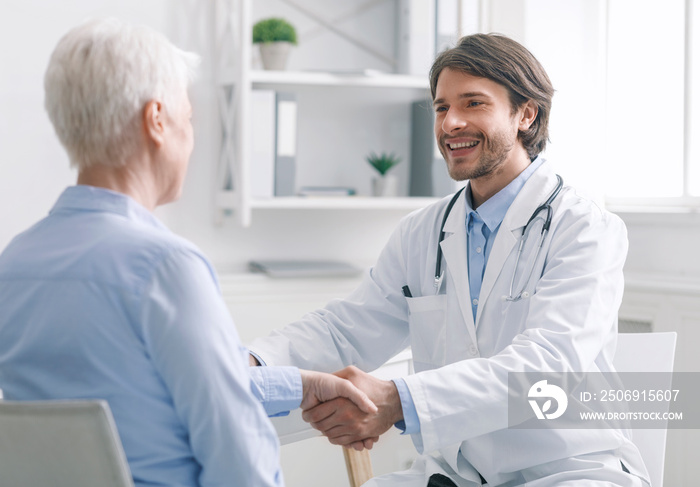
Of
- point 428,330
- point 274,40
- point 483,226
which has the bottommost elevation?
point 428,330

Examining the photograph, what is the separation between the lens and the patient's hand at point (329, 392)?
1.24 meters

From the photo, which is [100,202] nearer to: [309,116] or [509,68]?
[509,68]

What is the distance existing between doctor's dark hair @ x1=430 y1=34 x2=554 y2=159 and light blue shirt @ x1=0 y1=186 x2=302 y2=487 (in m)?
0.93

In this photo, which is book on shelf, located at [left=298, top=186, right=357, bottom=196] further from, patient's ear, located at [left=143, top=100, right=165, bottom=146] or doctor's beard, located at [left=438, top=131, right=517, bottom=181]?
patient's ear, located at [left=143, top=100, right=165, bottom=146]

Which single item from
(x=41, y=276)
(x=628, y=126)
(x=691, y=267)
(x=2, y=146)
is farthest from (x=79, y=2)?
(x=691, y=267)

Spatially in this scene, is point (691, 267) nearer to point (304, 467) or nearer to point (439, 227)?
point (439, 227)

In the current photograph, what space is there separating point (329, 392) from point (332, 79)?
4.40 ft

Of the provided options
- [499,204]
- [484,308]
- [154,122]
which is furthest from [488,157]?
[154,122]

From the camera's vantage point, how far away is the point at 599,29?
2.60 meters

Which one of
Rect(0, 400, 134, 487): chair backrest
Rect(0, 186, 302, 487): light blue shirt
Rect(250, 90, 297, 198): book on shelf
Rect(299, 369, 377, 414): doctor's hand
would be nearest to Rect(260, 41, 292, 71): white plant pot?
Rect(250, 90, 297, 198): book on shelf

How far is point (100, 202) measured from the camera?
0.85 meters

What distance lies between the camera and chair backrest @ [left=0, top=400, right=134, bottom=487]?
70 cm

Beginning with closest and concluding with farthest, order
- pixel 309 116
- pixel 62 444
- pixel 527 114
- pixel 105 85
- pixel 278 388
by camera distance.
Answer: pixel 62 444
pixel 105 85
pixel 278 388
pixel 527 114
pixel 309 116

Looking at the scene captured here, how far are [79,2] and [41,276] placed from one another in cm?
171
